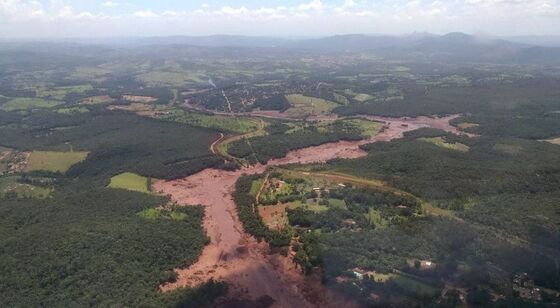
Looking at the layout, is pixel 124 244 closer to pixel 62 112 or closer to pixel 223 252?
pixel 223 252

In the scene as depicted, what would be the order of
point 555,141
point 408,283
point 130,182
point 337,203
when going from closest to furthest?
point 408,283 < point 337,203 < point 130,182 < point 555,141

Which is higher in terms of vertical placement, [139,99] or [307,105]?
[307,105]

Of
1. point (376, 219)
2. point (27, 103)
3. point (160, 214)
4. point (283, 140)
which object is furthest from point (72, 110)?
point (376, 219)

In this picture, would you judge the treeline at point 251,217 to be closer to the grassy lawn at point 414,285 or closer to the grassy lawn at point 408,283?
the grassy lawn at point 408,283

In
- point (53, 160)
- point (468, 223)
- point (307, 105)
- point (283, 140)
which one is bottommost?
point (53, 160)

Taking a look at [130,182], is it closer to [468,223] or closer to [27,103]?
[468,223]

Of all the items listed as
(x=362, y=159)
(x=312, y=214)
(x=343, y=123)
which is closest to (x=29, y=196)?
(x=312, y=214)

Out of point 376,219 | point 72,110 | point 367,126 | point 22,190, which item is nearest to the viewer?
point 376,219
